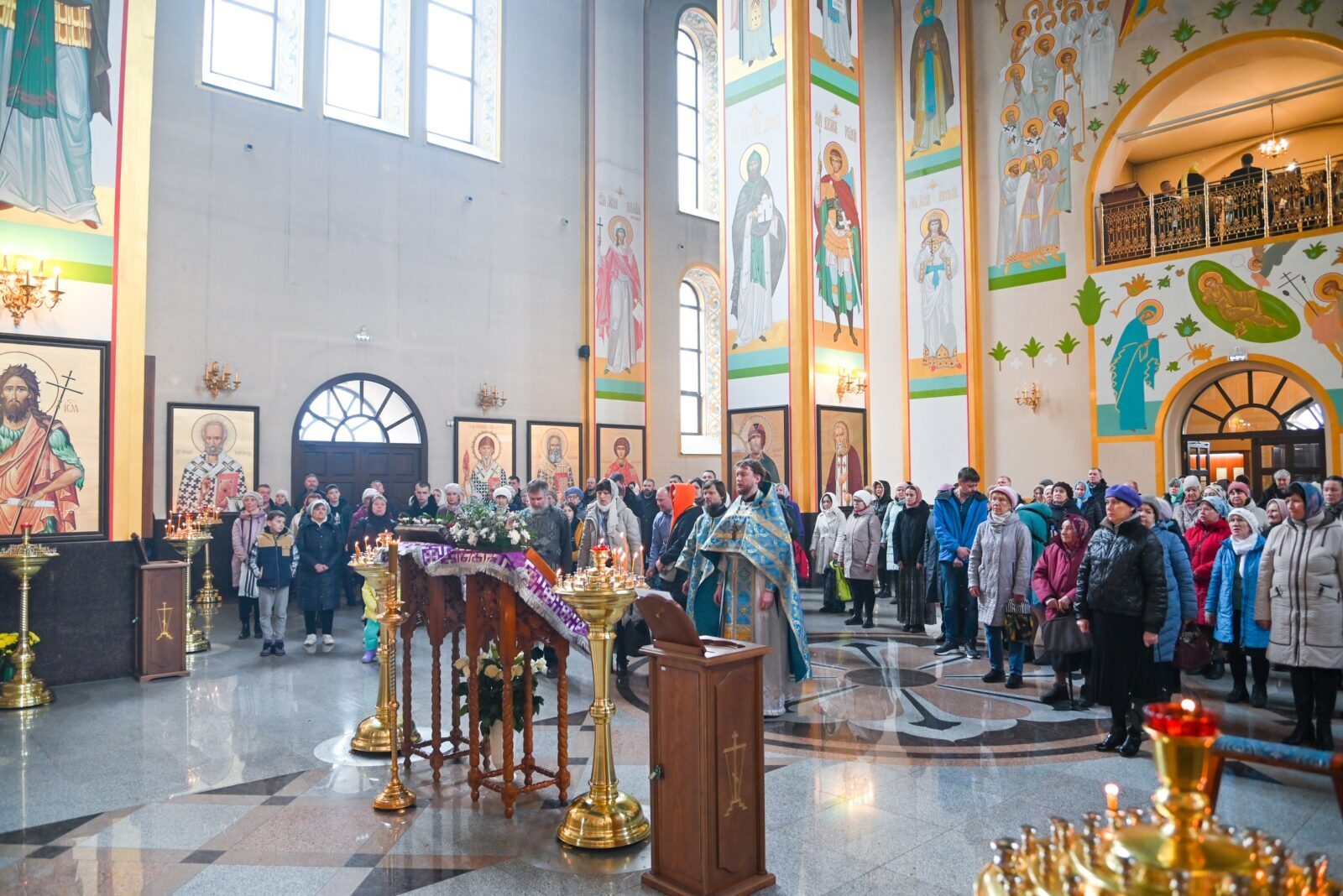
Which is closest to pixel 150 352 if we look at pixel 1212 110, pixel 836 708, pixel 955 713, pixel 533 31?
pixel 533 31

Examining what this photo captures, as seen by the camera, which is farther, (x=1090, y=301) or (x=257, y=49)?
(x=257, y=49)

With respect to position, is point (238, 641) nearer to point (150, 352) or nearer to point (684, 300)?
point (150, 352)

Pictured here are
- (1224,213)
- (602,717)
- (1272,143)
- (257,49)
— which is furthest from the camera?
(1272,143)

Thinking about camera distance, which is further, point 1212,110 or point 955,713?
point 1212,110

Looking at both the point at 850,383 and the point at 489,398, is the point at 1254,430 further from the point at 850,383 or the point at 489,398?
the point at 489,398

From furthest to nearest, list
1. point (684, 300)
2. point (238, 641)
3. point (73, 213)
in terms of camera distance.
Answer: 1. point (684, 300)
2. point (238, 641)
3. point (73, 213)

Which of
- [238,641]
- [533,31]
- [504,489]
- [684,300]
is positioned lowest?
[238,641]

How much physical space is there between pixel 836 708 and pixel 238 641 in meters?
6.79

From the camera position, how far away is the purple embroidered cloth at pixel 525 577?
4598mm

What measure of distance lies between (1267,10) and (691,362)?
11.8 metres

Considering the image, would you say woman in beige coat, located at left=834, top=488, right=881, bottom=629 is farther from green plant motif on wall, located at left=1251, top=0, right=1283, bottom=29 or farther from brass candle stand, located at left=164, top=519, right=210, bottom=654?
green plant motif on wall, located at left=1251, top=0, right=1283, bottom=29

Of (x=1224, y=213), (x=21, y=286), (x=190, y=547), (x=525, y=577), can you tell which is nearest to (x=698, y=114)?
(x=1224, y=213)

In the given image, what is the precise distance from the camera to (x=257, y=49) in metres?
14.0

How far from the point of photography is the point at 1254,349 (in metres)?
12.4
